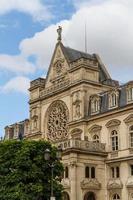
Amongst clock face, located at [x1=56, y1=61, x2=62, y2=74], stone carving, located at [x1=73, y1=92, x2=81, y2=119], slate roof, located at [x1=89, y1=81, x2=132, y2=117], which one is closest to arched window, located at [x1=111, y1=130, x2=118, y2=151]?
slate roof, located at [x1=89, y1=81, x2=132, y2=117]

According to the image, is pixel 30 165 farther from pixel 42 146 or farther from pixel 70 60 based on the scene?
pixel 70 60

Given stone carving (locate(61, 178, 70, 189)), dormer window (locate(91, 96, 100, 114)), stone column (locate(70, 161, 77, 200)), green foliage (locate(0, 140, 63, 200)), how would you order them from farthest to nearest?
dormer window (locate(91, 96, 100, 114)), stone carving (locate(61, 178, 70, 189)), stone column (locate(70, 161, 77, 200)), green foliage (locate(0, 140, 63, 200))

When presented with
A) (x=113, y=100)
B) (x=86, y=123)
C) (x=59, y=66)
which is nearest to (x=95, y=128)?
(x=86, y=123)

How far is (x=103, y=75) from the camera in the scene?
250 feet

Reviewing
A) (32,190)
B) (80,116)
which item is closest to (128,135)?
(80,116)

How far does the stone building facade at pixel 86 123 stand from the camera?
59812mm

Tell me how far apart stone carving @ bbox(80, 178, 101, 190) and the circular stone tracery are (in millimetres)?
11369

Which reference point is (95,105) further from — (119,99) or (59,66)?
(59,66)

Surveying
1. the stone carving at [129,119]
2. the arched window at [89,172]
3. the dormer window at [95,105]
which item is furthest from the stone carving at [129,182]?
the dormer window at [95,105]

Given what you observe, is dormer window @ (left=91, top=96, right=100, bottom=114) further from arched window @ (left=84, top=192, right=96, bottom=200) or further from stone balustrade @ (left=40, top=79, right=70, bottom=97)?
arched window @ (left=84, top=192, right=96, bottom=200)

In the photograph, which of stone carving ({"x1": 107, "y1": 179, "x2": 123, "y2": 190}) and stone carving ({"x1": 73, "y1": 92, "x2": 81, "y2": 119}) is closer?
stone carving ({"x1": 107, "y1": 179, "x2": 123, "y2": 190})

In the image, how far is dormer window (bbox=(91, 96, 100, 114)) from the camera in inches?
2628

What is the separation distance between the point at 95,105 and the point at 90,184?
1221 centimetres

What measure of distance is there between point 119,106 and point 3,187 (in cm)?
2187
